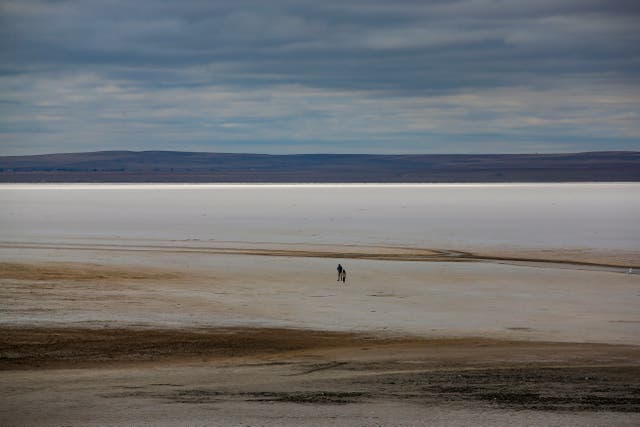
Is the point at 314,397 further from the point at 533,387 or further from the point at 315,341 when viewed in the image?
the point at 315,341

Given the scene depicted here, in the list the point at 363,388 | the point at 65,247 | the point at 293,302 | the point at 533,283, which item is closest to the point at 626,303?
the point at 533,283

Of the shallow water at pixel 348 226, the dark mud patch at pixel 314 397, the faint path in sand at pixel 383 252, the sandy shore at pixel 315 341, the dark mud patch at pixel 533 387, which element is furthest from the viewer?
the shallow water at pixel 348 226

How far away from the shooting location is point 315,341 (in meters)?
18.0

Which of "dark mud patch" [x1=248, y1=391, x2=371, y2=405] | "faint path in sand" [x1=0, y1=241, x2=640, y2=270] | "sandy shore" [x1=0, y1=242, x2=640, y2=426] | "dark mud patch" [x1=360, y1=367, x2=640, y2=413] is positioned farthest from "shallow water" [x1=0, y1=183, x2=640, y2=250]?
"dark mud patch" [x1=248, y1=391, x2=371, y2=405]

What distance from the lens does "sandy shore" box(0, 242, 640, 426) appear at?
40.1ft

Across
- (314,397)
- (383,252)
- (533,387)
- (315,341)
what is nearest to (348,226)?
(383,252)

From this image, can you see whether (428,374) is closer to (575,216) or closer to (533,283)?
(533,283)

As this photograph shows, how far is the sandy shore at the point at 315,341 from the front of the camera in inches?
482

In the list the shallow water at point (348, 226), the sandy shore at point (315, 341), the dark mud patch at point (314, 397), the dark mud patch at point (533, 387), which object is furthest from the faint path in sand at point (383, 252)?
the dark mud patch at point (314, 397)

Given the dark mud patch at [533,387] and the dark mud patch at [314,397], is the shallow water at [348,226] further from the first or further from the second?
the dark mud patch at [314,397]

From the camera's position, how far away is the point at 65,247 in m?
37.0

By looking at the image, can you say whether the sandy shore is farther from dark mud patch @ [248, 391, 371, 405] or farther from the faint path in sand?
the faint path in sand

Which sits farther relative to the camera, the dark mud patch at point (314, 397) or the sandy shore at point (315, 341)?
the dark mud patch at point (314, 397)

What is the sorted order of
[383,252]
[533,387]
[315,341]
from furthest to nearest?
[383,252] < [315,341] < [533,387]
